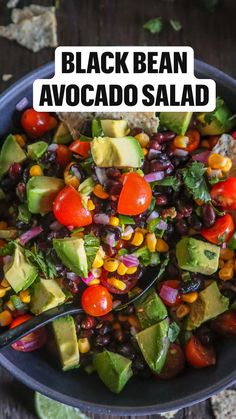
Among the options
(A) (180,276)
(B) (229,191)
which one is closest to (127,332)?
(A) (180,276)

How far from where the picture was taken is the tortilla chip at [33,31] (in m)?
3.07

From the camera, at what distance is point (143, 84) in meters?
2.73

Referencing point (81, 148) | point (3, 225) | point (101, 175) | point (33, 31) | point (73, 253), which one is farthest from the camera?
point (33, 31)

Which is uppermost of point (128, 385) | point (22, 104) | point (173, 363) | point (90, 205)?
point (22, 104)

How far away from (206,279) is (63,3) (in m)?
1.52

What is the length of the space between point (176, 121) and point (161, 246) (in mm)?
511

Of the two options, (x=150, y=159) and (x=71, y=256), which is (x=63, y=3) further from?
(x=71, y=256)

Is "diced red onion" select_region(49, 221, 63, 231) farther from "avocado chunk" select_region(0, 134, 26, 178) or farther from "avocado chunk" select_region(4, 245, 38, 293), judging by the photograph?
"avocado chunk" select_region(0, 134, 26, 178)

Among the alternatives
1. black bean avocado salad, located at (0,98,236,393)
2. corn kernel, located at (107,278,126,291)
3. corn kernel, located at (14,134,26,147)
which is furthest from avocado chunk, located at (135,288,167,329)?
corn kernel, located at (14,134,26,147)

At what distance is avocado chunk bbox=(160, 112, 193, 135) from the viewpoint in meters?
2.62

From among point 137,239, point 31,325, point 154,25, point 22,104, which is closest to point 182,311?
point 137,239

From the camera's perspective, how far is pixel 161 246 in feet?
8.25

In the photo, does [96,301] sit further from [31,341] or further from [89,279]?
[31,341]

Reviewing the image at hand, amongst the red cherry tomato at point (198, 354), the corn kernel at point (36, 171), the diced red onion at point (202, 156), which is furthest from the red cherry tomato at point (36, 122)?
the red cherry tomato at point (198, 354)
